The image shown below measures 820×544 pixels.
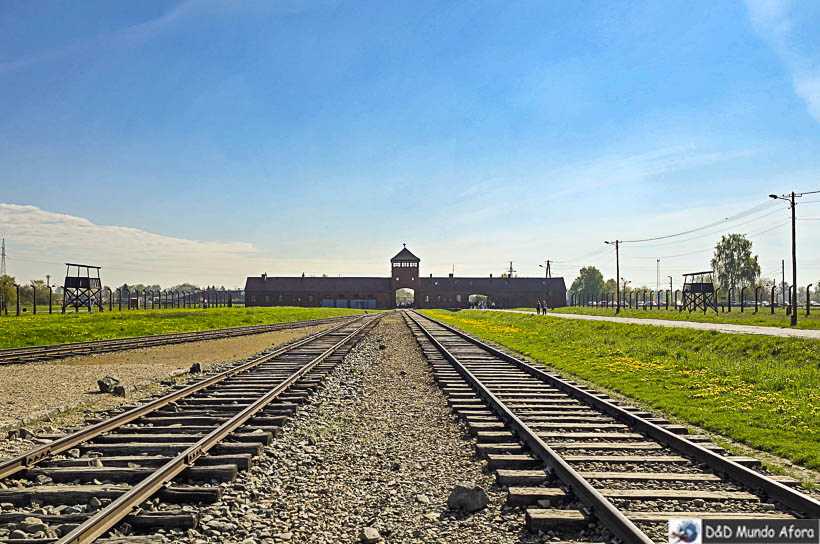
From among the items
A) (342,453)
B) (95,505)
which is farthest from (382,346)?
(95,505)

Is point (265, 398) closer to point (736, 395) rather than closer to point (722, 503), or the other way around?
point (722, 503)

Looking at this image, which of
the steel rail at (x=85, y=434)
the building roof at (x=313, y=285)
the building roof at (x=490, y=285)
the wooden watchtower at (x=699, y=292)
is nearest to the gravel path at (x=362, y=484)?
the steel rail at (x=85, y=434)

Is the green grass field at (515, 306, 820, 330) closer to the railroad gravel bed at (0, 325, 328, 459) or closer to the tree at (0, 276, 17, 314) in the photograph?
the railroad gravel bed at (0, 325, 328, 459)

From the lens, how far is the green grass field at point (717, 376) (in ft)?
27.5

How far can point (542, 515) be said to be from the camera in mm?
4531

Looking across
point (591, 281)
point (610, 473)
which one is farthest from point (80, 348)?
point (591, 281)

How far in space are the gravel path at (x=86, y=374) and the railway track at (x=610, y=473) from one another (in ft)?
22.8

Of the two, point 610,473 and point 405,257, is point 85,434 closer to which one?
point 610,473

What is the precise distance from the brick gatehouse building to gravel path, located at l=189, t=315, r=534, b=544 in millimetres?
94422

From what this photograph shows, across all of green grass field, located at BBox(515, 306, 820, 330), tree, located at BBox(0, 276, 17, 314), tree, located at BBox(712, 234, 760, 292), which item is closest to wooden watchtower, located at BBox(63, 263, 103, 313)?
tree, located at BBox(0, 276, 17, 314)

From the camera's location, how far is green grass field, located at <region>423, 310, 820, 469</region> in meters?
8.38

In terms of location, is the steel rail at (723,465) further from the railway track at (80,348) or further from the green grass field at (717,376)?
the railway track at (80,348)

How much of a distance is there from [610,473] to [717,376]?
9.30 m

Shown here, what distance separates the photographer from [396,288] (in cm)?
10550
